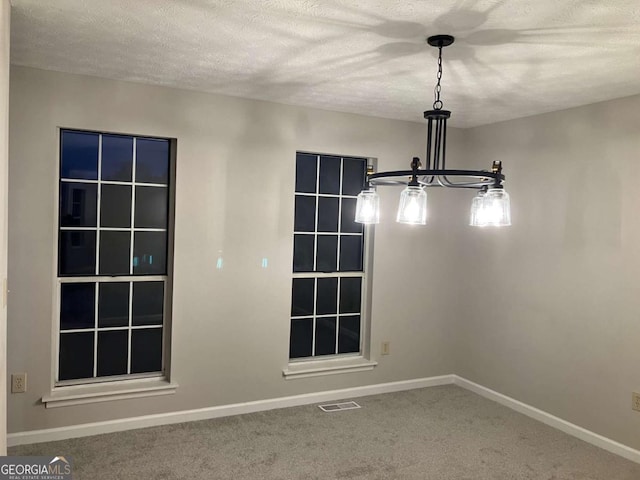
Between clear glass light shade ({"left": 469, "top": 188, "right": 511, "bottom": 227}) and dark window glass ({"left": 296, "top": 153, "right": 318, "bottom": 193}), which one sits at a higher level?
dark window glass ({"left": 296, "top": 153, "right": 318, "bottom": 193})

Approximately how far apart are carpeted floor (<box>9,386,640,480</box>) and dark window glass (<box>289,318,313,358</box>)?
0.50 m

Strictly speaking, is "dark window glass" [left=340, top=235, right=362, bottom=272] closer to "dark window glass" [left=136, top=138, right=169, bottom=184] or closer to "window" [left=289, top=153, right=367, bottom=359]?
"window" [left=289, top=153, right=367, bottom=359]

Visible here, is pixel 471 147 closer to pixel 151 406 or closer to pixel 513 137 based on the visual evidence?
pixel 513 137

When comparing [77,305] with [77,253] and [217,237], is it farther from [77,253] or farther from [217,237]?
→ [217,237]

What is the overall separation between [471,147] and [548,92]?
1.42 metres

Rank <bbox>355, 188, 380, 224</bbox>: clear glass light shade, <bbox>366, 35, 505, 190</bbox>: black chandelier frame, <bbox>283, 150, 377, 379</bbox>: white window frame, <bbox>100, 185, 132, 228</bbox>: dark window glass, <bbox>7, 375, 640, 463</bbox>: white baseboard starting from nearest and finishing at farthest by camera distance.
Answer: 1. <bbox>366, 35, 505, 190</bbox>: black chandelier frame
2. <bbox>355, 188, 380, 224</bbox>: clear glass light shade
3. <bbox>7, 375, 640, 463</bbox>: white baseboard
4. <bbox>100, 185, 132, 228</bbox>: dark window glass
5. <bbox>283, 150, 377, 379</bbox>: white window frame

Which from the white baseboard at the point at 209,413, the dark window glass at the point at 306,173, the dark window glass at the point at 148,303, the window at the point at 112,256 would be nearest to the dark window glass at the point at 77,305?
the window at the point at 112,256

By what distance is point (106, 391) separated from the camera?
3.79 m

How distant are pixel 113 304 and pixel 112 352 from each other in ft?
1.22

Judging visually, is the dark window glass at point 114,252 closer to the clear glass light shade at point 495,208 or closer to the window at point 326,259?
the window at point 326,259

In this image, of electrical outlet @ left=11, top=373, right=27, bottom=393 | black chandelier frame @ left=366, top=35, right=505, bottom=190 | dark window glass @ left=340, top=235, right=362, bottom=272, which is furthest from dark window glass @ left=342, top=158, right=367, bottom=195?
electrical outlet @ left=11, top=373, right=27, bottom=393

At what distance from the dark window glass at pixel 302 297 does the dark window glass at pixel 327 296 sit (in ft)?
0.24

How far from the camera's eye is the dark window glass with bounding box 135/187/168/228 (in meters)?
3.96

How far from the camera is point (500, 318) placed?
4.71 metres
